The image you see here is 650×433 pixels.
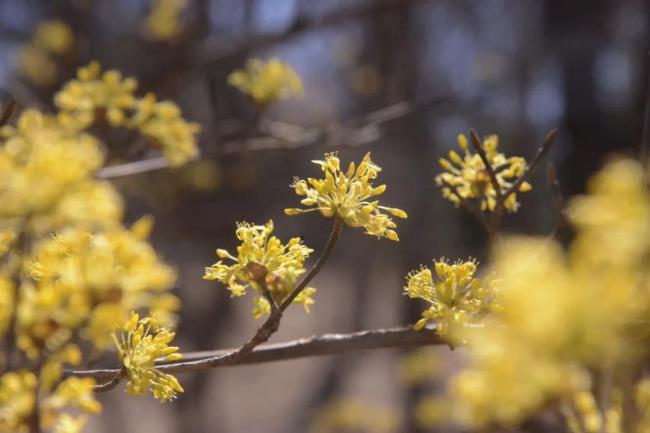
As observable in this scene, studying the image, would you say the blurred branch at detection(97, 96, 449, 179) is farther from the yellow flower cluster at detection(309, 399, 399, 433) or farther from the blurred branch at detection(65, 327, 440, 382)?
the yellow flower cluster at detection(309, 399, 399, 433)

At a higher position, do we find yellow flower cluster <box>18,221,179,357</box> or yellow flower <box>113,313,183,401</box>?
yellow flower cluster <box>18,221,179,357</box>

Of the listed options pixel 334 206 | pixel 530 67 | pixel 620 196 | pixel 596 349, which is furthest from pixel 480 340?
pixel 530 67

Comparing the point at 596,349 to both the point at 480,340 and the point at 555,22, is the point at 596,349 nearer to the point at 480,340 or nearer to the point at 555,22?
the point at 480,340

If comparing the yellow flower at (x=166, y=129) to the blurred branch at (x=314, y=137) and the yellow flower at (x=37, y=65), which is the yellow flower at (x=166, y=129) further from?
the yellow flower at (x=37, y=65)

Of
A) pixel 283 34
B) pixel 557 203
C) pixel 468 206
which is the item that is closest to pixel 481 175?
pixel 468 206

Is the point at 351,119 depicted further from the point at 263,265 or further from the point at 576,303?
the point at 576,303

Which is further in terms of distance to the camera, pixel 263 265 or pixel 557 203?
pixel 557 203

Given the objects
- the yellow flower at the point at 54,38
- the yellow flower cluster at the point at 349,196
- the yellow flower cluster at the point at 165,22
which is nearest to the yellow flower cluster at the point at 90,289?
the yellow flower cluster at the point at 349,196

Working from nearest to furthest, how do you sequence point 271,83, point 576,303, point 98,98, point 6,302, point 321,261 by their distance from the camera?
point 576,303, point 6,302, point 321,261, point 98,98, point 271,83

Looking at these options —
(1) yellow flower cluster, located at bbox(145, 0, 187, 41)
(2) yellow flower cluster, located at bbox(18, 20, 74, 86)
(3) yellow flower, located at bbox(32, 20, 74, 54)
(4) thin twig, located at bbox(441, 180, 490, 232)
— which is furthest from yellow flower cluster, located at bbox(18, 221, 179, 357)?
(2) yellow flower cluster, located at bbox(18, 20, 74, 86)
